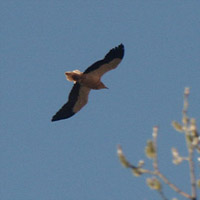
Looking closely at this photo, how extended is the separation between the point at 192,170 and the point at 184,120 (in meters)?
0.67

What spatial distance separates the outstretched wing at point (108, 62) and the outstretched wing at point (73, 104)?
0.93 meters

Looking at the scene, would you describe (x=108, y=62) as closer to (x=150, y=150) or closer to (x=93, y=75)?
(x=93, y=75)

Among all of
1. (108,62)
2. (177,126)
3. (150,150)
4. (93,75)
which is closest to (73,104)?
(93,75)

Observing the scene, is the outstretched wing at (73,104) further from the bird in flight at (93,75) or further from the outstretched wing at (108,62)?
the outstretched wing at (108,62)

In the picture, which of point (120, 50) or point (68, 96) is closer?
point (120, 50)

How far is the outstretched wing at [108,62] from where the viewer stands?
14969mm

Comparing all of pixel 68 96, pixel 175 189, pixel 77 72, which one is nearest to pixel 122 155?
pixel 175 189

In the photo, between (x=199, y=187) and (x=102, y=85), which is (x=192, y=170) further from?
(x=102, y=85)

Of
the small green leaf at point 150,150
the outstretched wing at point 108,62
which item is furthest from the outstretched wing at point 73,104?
the small green leaf at point 150,150

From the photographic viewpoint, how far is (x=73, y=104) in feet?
52.7

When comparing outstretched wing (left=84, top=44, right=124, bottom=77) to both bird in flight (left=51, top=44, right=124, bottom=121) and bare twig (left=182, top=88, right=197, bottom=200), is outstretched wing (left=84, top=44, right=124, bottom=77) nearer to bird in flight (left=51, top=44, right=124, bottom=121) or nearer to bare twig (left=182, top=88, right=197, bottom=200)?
bird in flight (left=51, top=44, right=124, bottom=121)

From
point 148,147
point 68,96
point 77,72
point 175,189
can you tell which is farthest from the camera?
point 68,96

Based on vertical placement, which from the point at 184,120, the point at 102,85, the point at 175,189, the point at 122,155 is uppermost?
the point at 102,85

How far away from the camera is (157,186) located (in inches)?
177
